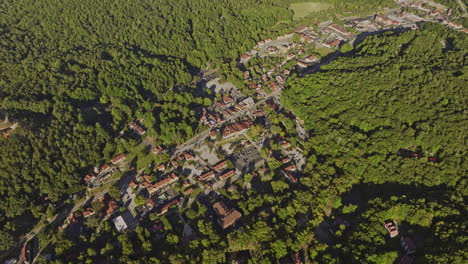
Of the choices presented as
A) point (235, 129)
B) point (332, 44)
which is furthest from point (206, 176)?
point (332, 44)

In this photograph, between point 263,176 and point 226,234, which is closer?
point 226,234

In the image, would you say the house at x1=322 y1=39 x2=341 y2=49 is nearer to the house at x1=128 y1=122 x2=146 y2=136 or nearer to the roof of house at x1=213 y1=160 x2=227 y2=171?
the roof of house at x1=213 y1=160 x2=227 y2=171

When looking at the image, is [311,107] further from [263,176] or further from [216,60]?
[216,60]

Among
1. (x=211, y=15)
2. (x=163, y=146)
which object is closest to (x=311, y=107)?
(x=163, y=146)

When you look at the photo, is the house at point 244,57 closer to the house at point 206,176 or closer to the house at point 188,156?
the house at point 188,156

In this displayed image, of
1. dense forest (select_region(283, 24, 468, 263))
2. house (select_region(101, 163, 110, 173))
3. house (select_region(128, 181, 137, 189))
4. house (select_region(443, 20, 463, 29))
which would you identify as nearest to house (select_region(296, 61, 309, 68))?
dense forest (select_region(283, 24, 468, 263))

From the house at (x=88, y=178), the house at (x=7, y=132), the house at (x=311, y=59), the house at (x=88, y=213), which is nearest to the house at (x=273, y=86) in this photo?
the house at (x=311, y=59)
